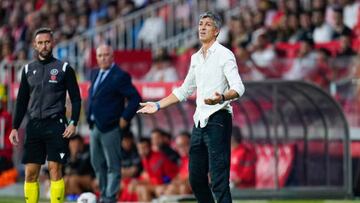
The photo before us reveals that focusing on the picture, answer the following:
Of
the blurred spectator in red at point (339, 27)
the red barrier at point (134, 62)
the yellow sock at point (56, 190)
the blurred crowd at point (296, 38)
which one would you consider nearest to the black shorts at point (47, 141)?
the yellow sock at point (56, 190)

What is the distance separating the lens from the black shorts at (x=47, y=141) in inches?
555

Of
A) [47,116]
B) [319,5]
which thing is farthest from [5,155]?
[319,5]

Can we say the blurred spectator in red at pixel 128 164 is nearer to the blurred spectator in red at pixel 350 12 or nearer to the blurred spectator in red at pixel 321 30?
the blurred spectator in red at pixel 321 30

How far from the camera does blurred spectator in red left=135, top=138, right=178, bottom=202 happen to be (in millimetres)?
19016

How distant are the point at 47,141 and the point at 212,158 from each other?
2.44 metres

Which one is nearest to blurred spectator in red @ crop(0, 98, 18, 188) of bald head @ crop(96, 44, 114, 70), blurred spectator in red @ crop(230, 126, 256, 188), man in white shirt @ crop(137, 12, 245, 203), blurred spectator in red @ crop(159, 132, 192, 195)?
blurred spectator in red @ crop(159, 132, 192, 195)

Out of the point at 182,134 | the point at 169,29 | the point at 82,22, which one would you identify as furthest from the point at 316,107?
the point at 82,22

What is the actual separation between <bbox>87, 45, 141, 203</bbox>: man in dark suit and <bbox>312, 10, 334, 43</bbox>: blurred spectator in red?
741 centimetres

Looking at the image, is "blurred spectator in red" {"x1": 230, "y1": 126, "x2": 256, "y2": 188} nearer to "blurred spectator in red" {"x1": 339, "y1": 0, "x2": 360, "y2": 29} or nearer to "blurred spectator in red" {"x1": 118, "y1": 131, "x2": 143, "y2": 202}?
"blurred spectator in red" {"x1": 118, "y1": 131, "x2": 143, "y2": 202}

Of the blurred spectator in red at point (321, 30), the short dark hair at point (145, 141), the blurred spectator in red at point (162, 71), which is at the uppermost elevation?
the blurred spectator in red at point (321, 30)

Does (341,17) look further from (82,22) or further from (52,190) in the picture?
(52,190)

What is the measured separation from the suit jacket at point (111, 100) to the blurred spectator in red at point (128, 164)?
2.92 meters

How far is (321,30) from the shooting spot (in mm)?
23422

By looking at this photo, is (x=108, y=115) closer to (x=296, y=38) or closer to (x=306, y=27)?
(x=296, y=38)
